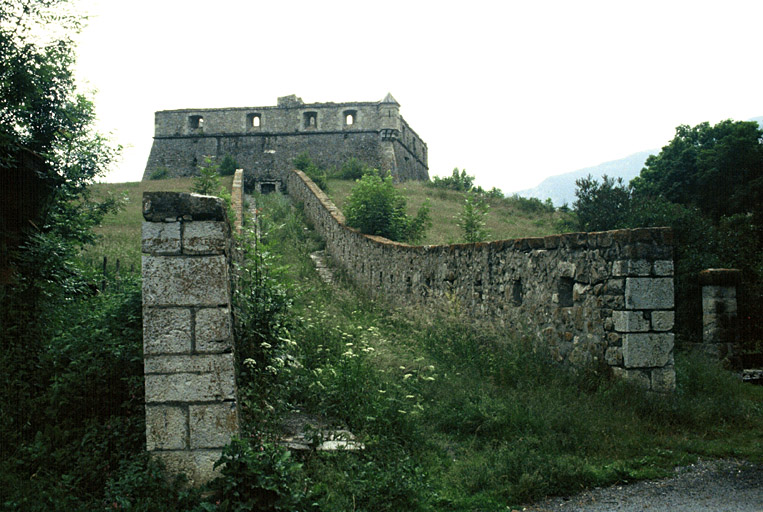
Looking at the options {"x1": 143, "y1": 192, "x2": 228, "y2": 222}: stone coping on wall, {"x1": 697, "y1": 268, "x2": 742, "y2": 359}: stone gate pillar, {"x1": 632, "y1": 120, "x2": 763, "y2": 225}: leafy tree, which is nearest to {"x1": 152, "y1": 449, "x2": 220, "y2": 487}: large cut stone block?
{"x1": 143, "y1": 192, "x2": 228, "y2": 222}: stone coping on wall

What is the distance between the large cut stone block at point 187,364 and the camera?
4.25m

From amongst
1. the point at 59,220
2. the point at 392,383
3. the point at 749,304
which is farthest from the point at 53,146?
the point at 749,304

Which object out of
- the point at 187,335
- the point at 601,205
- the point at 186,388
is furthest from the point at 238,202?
the point at 186,388

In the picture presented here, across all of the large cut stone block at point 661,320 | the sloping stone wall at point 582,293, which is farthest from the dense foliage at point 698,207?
the large cut stone block at point 661,320

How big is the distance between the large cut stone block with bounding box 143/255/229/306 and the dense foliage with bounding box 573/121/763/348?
9.03 metres

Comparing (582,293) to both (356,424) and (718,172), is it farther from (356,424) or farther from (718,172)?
(718,172)

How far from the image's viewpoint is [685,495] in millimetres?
4246

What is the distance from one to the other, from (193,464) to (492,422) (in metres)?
2.71

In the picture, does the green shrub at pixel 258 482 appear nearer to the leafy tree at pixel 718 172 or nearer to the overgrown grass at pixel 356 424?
the overgrown grass at pixel 356 424

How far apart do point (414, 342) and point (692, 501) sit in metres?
4.88

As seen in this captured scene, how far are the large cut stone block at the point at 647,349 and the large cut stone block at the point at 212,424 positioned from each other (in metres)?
4.06

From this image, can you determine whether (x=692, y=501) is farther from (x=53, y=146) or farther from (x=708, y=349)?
(x=53, y=146)

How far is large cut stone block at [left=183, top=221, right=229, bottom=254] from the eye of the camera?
438 centimetres

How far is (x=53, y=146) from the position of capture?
10820 millimetres
